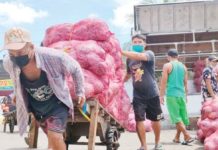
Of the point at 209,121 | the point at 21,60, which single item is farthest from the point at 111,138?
the point at 21,60

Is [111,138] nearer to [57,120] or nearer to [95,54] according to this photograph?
[95,54]

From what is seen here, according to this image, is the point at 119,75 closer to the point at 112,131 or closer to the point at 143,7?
the point at 112,131

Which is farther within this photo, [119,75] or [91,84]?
[119,75]

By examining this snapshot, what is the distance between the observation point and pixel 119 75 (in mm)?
7566

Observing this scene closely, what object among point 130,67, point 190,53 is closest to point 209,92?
point 130,67

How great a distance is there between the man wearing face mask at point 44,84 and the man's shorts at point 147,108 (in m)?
2.31

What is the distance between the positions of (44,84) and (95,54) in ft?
5.65

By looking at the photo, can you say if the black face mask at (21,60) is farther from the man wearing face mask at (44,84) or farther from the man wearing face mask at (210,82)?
the man wearing face mask at (210,82)

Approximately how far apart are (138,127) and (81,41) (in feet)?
5.32

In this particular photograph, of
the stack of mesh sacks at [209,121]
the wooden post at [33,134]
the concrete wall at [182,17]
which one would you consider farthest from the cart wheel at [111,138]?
the concrete wall at [182,17]

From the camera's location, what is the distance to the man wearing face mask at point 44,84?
4.96 m

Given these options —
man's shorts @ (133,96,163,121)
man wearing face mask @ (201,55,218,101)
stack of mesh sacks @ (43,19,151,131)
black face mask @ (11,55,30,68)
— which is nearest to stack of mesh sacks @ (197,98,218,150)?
man wearing face mask @ (201,55,218,101)

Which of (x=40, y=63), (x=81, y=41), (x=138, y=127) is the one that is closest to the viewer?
(x=40, y=63)

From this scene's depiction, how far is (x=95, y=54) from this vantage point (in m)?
6.74
